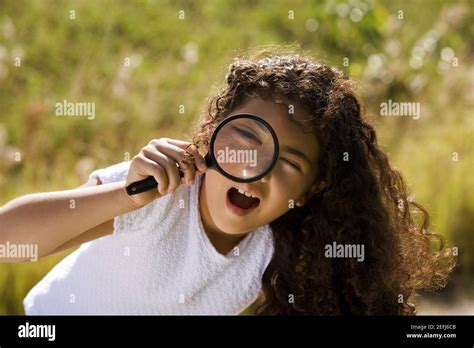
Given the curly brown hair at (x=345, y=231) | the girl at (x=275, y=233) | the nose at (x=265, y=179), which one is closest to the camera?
the nose at (x=265, y=179)

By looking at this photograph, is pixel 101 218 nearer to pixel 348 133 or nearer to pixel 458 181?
pixel 348 133

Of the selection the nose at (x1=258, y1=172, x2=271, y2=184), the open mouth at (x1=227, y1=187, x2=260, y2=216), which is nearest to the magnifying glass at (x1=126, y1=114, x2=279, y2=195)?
the nose at (x1=258, y1=172, x2=271, y2=184)

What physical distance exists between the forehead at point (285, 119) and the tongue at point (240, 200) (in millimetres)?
293

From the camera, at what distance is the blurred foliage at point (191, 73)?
5.55 meters

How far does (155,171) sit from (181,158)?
114 millimetres

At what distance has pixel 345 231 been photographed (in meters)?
3.54

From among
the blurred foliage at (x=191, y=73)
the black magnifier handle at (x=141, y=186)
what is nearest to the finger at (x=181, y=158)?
the black magnifier handle at (x=141, y=186)

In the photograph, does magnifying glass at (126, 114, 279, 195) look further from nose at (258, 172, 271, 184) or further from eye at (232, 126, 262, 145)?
nose at (258, 172, 271, 184)

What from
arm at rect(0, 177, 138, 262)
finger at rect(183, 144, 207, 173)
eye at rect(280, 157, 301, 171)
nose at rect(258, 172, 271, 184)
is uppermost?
finger at rect(183, 144, 207, 173)

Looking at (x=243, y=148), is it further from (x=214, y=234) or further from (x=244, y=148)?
(x=214, y=234)

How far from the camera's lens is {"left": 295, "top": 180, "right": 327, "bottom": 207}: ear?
3.42m

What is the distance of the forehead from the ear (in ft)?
0.77

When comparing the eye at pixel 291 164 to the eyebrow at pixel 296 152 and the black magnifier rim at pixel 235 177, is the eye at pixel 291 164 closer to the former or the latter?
the eyebrow at pixel 296 152

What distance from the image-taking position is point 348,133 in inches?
131
